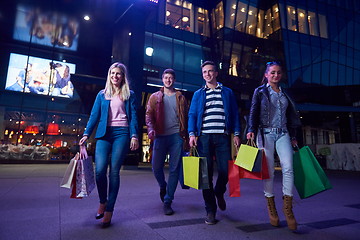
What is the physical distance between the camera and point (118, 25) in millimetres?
13750

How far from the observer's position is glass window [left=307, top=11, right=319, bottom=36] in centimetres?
2420

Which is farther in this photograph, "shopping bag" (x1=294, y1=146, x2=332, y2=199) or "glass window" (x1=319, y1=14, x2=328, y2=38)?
"glass window" (x1=319, y1=14, x2=328, y2=38)

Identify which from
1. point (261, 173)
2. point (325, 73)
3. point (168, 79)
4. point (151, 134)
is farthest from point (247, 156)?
point (325, 73)

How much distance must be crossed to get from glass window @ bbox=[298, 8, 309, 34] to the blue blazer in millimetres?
25767

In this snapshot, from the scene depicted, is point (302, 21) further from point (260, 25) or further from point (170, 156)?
point (170, 156)

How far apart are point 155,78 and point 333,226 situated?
58.5ft

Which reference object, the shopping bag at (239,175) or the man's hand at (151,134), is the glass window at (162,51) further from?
the shopping bag at (239,175)

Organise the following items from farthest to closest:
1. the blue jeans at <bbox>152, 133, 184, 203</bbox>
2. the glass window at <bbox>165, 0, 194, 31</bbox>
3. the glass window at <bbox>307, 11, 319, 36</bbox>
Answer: the glass window at <bbox>307, 11, 319, 36</bbox> → the glass window at <bbox>165, 0, 194, 31</bbox> → the blue jeans at <bbox>152, 133, 184, 203</bbox>

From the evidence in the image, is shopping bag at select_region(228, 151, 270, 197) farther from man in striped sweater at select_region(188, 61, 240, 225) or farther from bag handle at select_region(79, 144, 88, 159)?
bag handle at select_region(79, 144, 88, 159)

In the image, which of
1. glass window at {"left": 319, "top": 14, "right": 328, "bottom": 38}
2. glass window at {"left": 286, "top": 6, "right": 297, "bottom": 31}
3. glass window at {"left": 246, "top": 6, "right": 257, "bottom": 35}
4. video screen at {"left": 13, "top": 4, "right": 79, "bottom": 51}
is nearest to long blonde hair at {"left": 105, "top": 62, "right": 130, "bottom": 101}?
video screen at {"left": 13, "top": 4, "right": 79, "bottom": 51}

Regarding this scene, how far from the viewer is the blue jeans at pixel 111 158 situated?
2781 mm

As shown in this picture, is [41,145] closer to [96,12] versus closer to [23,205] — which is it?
[96,12]

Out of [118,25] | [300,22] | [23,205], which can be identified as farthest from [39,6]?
[300,22]

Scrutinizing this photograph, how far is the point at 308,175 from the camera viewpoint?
106 inches
